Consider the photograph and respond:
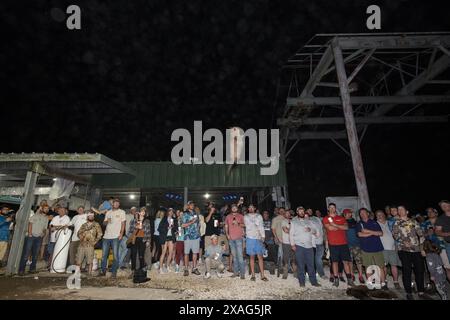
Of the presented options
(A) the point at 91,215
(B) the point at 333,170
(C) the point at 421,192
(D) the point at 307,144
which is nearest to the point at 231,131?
(D) the point at 307,144

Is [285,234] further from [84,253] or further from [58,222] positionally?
[58,222]

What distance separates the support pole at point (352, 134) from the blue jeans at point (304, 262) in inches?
94.3

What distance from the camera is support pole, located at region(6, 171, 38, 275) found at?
286 inches

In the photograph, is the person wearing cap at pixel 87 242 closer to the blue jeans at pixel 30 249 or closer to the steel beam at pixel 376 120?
the blue jeans at pixel 30 249

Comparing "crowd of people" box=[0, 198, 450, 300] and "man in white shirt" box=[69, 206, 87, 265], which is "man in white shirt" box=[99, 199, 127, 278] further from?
"man in white shirt" box=[69, 206, 87, 265]

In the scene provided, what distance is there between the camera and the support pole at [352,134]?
7.32 m

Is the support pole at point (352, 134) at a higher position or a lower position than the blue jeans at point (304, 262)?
higher

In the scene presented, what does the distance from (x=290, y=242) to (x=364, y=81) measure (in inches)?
429

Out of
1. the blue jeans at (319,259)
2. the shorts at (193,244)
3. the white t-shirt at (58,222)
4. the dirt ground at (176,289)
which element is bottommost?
the dirt ground at (176,289)

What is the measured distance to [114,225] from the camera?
713 centimetres

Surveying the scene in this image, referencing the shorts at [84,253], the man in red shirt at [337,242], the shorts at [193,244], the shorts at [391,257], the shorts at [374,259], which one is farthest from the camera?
the shorts at [193,244]

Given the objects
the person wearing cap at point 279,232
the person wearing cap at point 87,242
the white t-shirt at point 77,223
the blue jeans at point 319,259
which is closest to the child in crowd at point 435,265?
the blue jeans at point 319,259

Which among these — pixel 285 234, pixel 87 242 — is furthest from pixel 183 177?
pixel 285 234

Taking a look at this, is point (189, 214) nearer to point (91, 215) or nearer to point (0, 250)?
point (91, 215)
